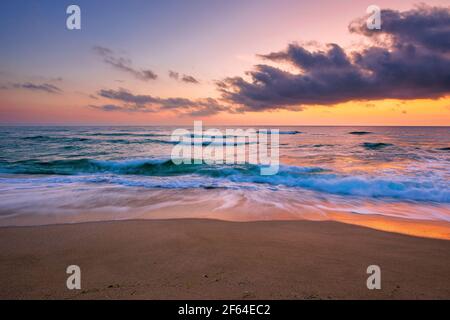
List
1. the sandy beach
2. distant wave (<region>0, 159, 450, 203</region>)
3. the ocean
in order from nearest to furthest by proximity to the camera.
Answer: the sandy beach < the ocean < distant wave (<region>0, 159, 450, 203</region>)

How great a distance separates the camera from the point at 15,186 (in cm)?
838

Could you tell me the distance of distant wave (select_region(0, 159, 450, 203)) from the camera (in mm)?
8172

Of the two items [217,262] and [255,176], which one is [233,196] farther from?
[217,262]

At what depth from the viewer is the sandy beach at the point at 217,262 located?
92.8 inches

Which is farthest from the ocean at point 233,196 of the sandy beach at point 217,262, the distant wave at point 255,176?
the sandy beach at point 217,262

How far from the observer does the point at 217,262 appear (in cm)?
295

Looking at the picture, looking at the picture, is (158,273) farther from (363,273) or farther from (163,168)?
(163,168)

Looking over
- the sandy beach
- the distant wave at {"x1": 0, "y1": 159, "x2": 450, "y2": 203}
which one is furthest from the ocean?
the sandy beach

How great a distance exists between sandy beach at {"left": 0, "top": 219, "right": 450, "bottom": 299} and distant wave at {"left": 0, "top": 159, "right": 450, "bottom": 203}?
4699 mm

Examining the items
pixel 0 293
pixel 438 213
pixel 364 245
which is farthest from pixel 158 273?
pixel 438 213

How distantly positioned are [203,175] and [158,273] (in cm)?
888

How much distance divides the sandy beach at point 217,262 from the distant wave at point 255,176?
4.70 metres

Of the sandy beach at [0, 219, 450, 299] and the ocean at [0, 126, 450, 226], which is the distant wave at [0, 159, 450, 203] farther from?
the sandy beach at [0, 219, 450, 299]

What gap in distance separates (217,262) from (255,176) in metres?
8.39
